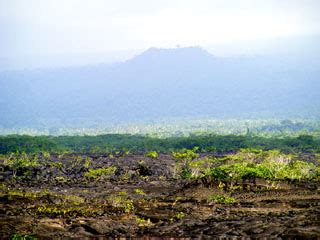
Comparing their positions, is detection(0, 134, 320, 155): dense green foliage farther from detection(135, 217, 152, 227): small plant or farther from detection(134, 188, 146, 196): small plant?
detection(135, 217, 152, 227): small plant

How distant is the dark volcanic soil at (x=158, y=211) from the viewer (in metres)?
23.1

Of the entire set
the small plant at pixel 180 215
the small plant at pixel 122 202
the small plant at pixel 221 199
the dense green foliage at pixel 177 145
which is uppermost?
the small plant at pixel 180 215

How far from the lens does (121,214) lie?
92.7ft

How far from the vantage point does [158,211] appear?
95.1 feet

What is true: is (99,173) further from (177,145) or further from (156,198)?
(177,145)

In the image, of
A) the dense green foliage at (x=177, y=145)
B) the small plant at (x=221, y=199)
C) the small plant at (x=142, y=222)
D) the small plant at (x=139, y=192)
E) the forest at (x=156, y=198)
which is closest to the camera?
the forest at (x=156, y=198)

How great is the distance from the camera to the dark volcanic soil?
23.1 meters

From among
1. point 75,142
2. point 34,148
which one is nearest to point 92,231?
point 34,148

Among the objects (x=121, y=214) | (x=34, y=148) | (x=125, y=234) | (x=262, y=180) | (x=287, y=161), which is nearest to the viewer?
→ (x=125, y=234)

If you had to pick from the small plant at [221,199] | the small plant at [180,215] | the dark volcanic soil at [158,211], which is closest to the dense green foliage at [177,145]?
the dark volcanic soil at [158,211]

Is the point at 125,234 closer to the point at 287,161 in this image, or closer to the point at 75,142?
the point at 287,161

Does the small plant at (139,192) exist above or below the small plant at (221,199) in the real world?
below

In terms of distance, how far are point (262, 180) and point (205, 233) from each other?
58.1 feet

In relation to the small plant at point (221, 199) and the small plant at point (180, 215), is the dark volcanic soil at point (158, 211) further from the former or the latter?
the small plant at point (221, 199)
